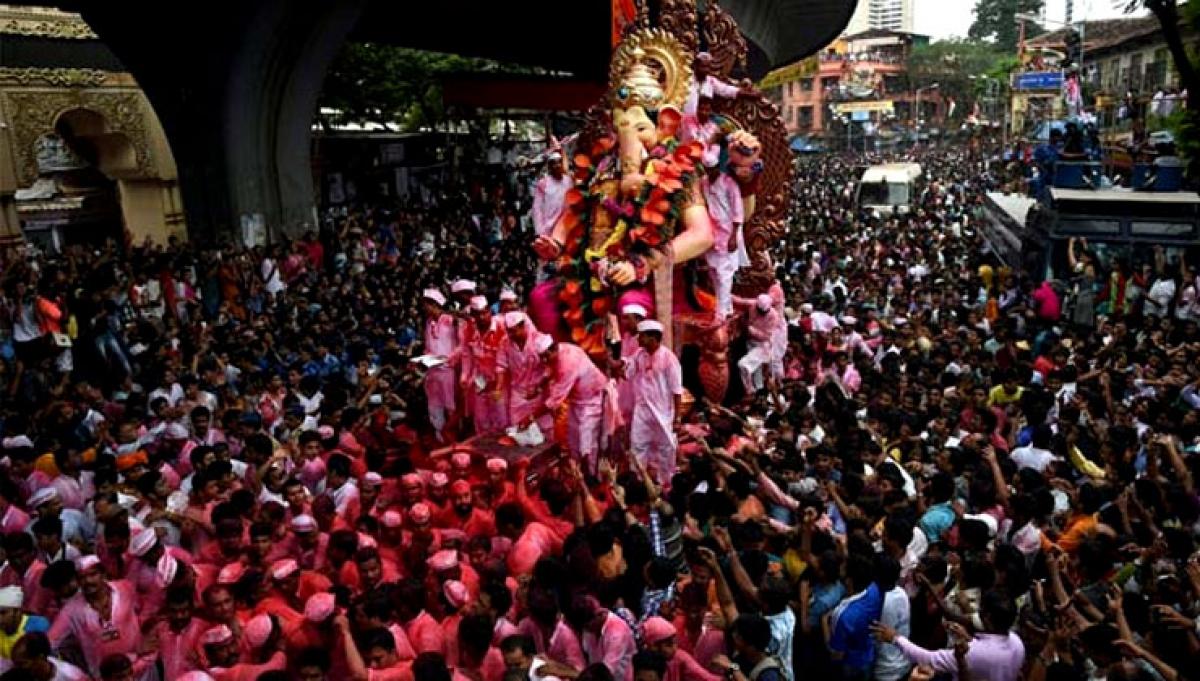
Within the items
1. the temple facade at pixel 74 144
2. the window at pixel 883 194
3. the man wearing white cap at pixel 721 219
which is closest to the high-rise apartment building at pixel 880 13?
the window at pixel 883 194

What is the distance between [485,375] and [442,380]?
1.61 feet

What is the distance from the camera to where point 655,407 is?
256 inches

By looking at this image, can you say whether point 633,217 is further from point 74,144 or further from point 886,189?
point 886,189

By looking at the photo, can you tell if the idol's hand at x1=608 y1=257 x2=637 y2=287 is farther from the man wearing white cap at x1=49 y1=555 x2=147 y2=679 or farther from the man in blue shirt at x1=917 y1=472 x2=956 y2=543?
the man wearing white cap at x1=49 y1=555 x2=147 y2=679

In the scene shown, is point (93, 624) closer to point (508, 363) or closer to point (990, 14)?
point (508, 363)

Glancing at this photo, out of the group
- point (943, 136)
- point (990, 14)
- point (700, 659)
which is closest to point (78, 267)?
point (700, 659)

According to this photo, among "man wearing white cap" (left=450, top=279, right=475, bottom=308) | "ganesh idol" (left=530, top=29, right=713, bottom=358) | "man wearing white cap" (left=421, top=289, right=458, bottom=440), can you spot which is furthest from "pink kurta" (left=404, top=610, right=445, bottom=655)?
"ganesh idol" (left=530, top=29, right=713, bottom=358)

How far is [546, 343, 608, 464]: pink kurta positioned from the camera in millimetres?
6238

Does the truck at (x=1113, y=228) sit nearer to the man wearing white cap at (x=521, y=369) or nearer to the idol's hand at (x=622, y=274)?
the idol's hand at (x=622, y=274)

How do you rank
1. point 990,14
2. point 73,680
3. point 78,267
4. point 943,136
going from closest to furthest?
point 73,680
point 78,267
point 943,136
point 990,14

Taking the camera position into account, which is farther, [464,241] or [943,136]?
[943,136]

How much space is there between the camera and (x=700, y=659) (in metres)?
4.07

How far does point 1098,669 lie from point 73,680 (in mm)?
4083

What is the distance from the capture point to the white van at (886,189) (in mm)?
27766
